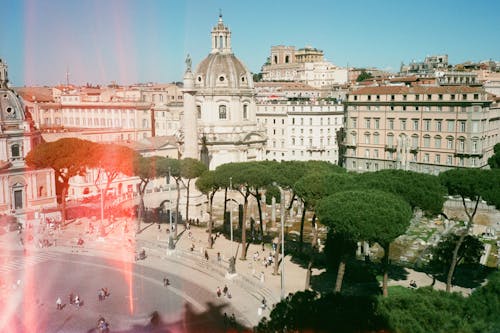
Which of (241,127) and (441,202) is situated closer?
Answer: (441,202)

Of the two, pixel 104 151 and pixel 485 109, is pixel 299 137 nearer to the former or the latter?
pixel 485 109

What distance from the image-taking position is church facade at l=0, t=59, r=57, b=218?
48531 mm

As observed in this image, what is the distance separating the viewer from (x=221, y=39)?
211 feet

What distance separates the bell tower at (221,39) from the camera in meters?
64.2

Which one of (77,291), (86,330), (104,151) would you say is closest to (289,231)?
(104,151)

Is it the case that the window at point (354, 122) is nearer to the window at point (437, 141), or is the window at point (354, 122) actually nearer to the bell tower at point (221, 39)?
the window at point (437, 141)

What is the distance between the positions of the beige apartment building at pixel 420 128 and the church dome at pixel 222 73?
14.1 metres

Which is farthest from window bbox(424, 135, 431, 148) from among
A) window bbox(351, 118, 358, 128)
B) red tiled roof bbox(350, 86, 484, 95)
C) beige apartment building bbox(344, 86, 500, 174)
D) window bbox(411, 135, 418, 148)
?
window bbox(351, 118, 358, 128)

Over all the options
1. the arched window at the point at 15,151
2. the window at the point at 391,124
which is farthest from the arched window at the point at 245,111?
the arched window at the point at 15,151

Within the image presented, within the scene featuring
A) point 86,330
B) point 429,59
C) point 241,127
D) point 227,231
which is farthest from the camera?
point 429,59

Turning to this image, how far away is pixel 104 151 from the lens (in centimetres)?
4516

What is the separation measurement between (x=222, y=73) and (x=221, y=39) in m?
5.29

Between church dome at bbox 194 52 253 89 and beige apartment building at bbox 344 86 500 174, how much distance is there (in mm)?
14120

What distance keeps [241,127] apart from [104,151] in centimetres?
2084
